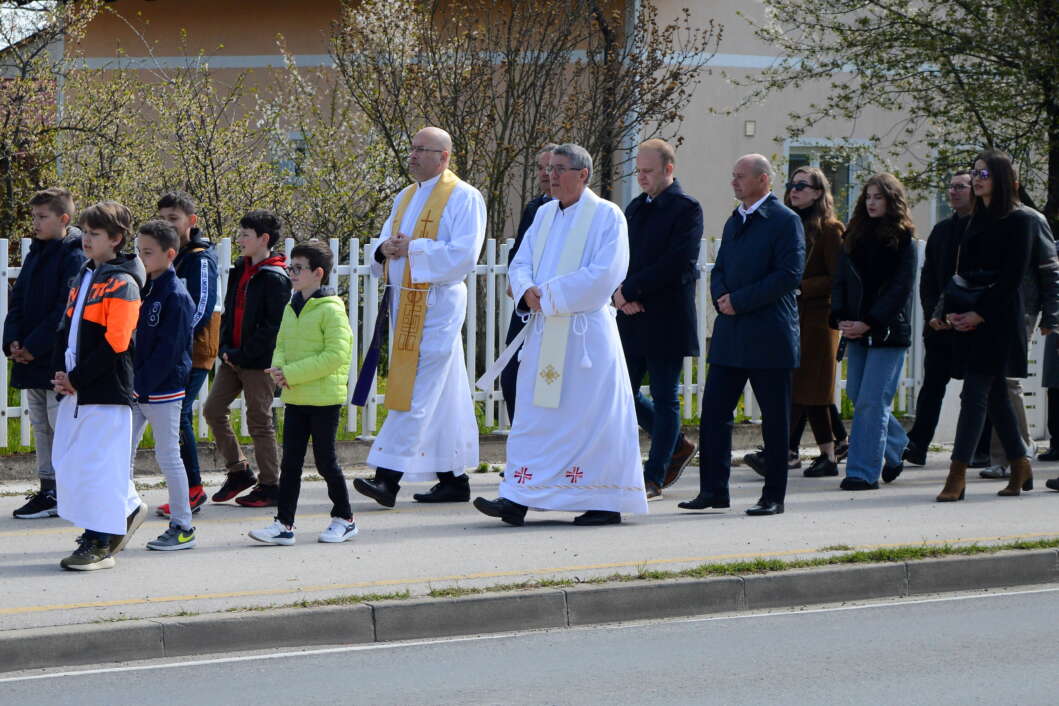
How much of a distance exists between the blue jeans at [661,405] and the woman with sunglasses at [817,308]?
1.29 meters

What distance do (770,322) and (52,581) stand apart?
168 inches

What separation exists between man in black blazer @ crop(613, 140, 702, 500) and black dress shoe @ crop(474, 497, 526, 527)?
119cm

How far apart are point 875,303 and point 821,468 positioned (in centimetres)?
135

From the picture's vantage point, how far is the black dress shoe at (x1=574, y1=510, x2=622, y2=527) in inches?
366

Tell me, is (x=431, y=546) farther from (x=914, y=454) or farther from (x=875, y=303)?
(x=914, y=454)

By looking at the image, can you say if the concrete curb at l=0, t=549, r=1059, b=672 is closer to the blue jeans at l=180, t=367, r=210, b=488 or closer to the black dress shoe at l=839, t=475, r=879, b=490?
the black dress shoe at l=839, t=475, r=879, b=490

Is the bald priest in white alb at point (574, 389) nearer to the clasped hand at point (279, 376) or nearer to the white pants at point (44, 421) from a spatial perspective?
the clasped hand at point (279, 376)

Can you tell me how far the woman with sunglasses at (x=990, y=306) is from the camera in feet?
33.7

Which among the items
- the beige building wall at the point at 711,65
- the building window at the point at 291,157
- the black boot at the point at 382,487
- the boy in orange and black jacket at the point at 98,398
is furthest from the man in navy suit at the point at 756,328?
the beige building wall at the point at 711,65

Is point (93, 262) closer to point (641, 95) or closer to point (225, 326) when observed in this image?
point (225, 326)

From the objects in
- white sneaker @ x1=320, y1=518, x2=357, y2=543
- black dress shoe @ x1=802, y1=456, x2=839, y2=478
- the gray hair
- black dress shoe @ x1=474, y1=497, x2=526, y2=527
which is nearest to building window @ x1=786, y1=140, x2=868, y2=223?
black dress shoe @ x1=802, y1=456, x2=839, y2=478

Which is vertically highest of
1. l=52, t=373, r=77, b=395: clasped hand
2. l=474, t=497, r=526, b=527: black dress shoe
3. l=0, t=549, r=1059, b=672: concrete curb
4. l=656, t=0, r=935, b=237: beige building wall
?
l=656, t=0, r=935, b=237: beige building wall

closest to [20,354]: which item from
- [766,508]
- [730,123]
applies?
[766,508]

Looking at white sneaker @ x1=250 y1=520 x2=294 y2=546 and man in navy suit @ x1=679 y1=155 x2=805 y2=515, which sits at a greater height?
man in navy suit @ x1=679 y1=155 x2=805 y2=515
